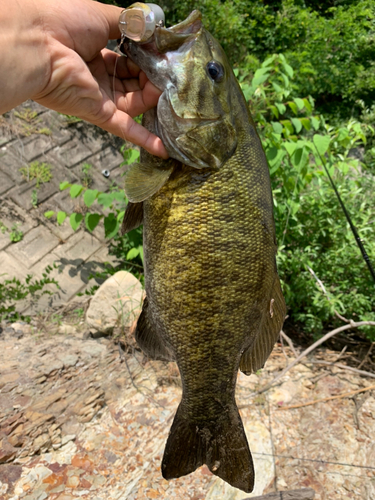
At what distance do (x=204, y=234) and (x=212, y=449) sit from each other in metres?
0.96

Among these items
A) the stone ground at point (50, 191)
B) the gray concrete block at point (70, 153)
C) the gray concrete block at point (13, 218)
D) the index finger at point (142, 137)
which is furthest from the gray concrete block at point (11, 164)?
the index finger at point (142, 137)

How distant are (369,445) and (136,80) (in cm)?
→ 288

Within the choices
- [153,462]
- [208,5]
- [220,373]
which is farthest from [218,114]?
[208,5]

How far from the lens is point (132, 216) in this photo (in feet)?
5.56

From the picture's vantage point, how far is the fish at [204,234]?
1442 mm

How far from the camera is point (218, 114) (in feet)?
4.85

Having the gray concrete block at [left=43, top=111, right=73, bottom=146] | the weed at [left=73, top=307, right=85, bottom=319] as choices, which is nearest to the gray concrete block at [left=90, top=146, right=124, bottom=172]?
the gray concrete block at [left=43, top=111, right=73, bottom=146]

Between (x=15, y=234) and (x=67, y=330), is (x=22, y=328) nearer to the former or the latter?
(x=67, y=330)

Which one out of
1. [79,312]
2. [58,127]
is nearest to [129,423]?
[79,312]

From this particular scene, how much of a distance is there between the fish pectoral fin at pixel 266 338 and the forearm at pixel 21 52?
1.34m

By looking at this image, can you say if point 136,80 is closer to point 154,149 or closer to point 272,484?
point 154,149

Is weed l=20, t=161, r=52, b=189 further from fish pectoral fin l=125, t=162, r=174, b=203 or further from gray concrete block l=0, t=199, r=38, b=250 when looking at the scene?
fish pectoral fin l=125, t=162, r=174, b=203

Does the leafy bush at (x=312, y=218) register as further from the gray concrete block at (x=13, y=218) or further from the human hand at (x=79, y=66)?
the gray concrete block at (x=13, y=218)

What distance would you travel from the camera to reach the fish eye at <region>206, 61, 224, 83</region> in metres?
1.45
